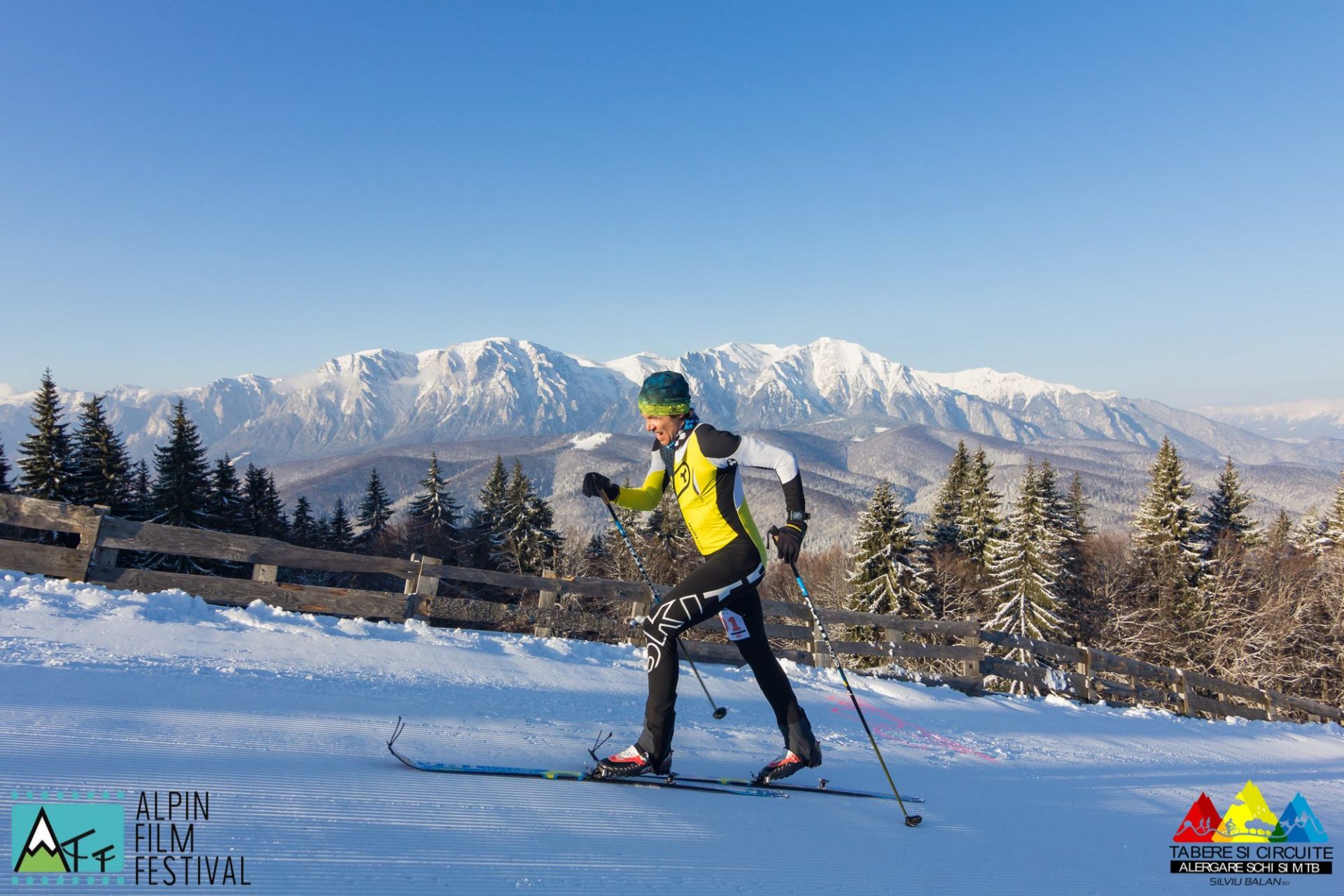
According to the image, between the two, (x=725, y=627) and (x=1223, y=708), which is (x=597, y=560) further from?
(x=725, y=627)

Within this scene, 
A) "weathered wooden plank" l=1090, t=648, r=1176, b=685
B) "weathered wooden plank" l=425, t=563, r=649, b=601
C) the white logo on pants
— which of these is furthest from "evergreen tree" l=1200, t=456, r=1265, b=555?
the white logo on pants

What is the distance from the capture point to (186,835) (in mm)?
2334

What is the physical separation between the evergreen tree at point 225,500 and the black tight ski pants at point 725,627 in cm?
3067

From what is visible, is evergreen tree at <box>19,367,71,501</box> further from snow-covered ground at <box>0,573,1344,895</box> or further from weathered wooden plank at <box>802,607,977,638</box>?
weathered wooden plank at <box>802,607,977,638</box>

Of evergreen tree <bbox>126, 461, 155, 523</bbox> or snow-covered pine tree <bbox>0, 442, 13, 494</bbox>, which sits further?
evergreen tree <bbox>126, 461, 155, 523</bbox>

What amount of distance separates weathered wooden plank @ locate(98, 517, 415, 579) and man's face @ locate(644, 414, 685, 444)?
4357mm

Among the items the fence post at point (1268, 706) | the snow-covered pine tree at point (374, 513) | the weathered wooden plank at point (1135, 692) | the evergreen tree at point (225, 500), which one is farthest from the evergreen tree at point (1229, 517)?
the snow-covered pine tree at point (374, 513)

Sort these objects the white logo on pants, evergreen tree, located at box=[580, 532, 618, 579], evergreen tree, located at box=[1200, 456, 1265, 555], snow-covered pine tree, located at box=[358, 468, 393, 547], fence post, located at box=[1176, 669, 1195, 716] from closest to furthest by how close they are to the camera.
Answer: the white logo on pants
fence post, located at box=[1176, 669, 1195, 716]
evergreen tree, located at box=[1200, 456, 1265, 555]
evergreen tree, located at box=[580, 532, 618, 579]
snow-covered pine tree, located at box=[358, 468, 393, 547]

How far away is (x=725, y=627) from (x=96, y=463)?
102 ft

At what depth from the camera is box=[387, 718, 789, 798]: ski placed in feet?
11.3

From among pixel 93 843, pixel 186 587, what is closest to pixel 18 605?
pixel 186 587

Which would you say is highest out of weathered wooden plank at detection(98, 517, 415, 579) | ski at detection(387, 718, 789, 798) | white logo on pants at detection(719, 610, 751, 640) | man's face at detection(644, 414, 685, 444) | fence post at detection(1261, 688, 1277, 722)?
man's face at detection(644, 414, 685, 444)

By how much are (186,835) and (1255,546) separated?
128 ft

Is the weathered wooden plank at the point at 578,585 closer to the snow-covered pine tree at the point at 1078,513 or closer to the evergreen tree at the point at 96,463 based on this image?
the evergreen tree at the point at 96,463
